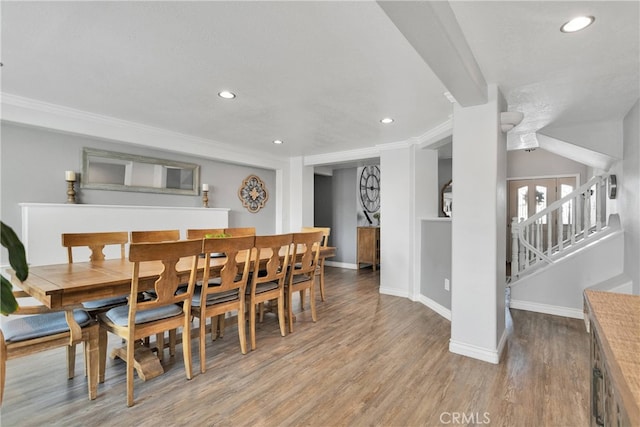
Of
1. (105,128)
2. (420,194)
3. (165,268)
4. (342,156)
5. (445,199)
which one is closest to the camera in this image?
(165,268)

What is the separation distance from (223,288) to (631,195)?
400 centimetres

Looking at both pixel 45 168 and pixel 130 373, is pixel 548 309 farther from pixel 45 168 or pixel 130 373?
pixel 45 168

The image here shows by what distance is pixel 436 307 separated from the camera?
3.63 metres

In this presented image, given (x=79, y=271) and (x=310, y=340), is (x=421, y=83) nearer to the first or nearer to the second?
(x=310, y=340)

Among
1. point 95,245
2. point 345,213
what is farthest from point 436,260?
point 95,245

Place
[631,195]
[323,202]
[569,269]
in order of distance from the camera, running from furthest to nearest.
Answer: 1. [323,202]
2. [569,269]
3. [631,195]

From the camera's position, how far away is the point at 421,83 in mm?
2408

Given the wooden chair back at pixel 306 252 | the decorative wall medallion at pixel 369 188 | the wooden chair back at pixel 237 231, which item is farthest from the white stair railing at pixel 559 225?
the wooden chair back at pixel 237 231

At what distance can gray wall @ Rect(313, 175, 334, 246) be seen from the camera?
7059mm

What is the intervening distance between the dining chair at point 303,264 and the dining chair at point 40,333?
1.57 meters

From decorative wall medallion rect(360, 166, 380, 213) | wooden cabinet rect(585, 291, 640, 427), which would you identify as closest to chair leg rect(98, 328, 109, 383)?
wooden cabinet rect(585, 291, 640, 427)

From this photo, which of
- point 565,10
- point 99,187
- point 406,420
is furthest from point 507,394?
point 99,187

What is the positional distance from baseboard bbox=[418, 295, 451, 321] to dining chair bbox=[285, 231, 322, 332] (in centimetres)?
147

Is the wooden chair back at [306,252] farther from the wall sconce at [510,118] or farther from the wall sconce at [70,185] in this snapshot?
the wall sconce at [70,185]
